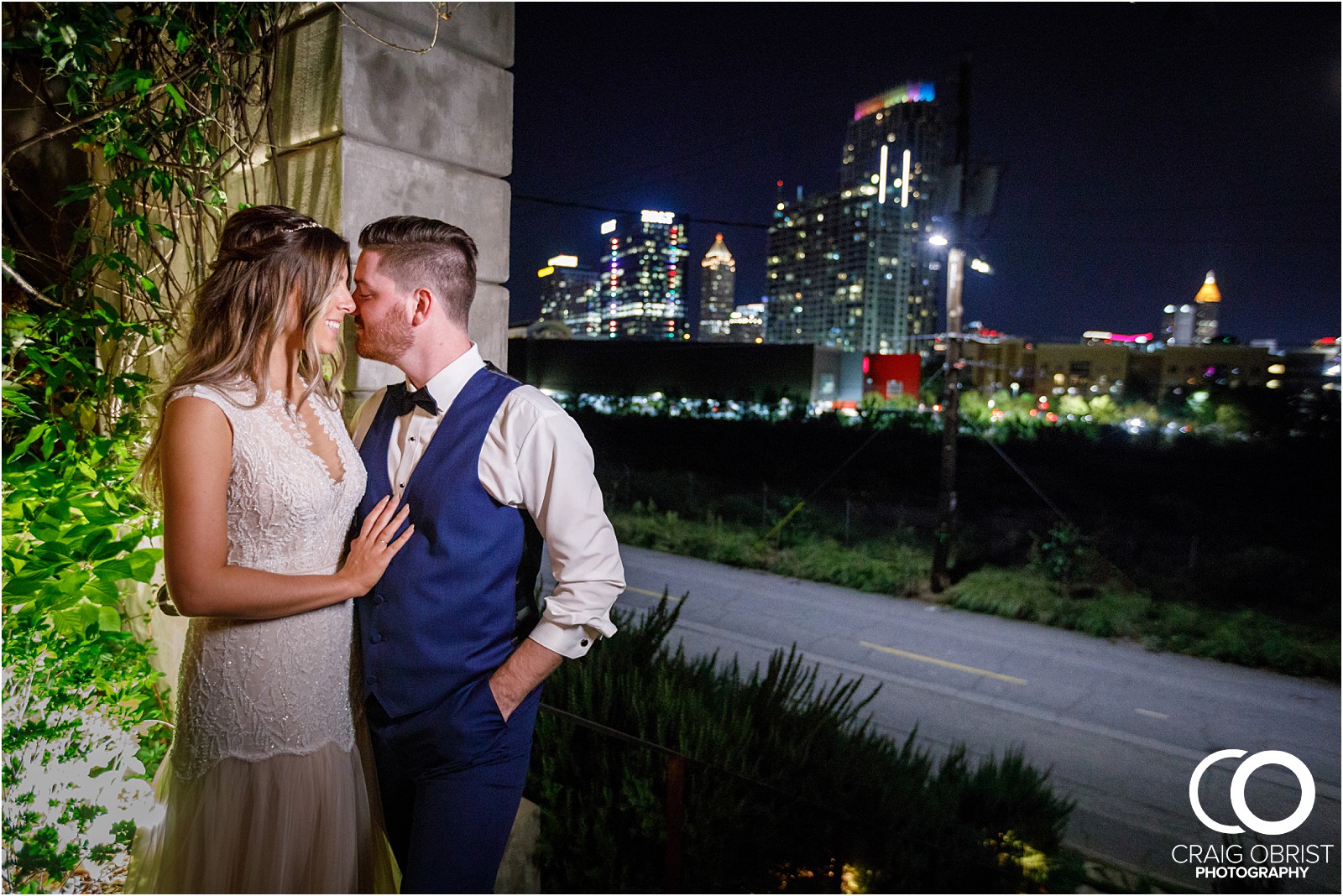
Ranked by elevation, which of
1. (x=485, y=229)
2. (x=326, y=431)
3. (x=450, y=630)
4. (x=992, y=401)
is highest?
(x=992, y=401)

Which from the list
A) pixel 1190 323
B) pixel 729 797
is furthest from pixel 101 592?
pixel 1190 323

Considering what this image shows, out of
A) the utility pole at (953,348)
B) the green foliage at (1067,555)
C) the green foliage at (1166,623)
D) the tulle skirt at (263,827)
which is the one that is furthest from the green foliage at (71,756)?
the green foliage at (1067,555)

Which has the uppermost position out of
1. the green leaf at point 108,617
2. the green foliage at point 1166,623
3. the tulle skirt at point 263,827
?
the green leaf at point 108,617

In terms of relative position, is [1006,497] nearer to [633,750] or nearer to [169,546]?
[633,750]

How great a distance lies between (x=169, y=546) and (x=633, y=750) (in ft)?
6.11

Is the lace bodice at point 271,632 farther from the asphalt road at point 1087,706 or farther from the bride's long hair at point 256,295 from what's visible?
the asphalt road at point 1087,706

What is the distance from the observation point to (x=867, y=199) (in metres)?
59.6

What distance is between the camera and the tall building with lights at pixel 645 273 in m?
23.8

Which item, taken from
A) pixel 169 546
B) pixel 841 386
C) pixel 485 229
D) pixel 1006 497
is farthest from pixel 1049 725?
pixel 841 386

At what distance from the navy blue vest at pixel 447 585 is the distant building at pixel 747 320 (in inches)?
3033

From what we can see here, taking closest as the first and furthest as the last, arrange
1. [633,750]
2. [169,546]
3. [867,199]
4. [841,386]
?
1. [169,546]
2. [633,750]
3. [841,386]
4. [867,199]

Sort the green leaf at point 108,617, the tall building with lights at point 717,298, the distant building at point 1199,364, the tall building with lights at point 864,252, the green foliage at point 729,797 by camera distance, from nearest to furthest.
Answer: the green leaf at point 108,617, the green foliage at point 729,797, the distant building at point 1199,364, the tall building with lights at point 864,252, the tall building with lights at point 717,298

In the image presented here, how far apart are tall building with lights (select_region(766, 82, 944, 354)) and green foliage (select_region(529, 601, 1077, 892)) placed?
48568mm

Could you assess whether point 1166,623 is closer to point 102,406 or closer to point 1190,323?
point 102,406
